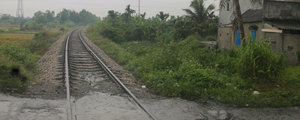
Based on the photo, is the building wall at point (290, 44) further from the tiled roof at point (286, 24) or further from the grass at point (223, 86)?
the grass at point (223, 86)

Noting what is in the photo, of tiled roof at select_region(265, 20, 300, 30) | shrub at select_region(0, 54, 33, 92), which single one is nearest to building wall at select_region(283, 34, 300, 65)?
tiled roof at select_region(265, 20, 300, 30)

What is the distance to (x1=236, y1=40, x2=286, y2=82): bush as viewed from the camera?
8109 millimetres

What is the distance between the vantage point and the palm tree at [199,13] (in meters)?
26.8

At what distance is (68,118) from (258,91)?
5307 millimetres

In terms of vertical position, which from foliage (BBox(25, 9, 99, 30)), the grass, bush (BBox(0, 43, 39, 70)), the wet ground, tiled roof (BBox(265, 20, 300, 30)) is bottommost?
the wet ground

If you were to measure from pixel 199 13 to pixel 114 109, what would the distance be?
2264cm

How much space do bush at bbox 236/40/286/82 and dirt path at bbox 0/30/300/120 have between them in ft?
5.78

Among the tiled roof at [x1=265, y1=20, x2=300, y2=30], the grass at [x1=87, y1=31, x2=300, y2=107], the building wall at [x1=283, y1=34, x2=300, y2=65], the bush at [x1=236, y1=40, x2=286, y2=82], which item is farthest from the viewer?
the building wall at [x1=283, y1=34, x2=300, y2=65]

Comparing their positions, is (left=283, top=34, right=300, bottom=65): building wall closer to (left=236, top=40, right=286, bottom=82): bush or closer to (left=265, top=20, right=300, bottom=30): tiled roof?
(left=265, top=20, right=300, bottom=30): tiled roof

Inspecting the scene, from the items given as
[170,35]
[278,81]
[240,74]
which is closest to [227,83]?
[240,74]

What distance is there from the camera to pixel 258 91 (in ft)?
25.4

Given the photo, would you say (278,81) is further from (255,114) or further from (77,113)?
(77,113)

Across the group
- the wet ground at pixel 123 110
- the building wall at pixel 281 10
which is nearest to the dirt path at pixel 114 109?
the wet ground at pixel 123 110

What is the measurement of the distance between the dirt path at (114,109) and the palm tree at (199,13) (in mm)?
20402
